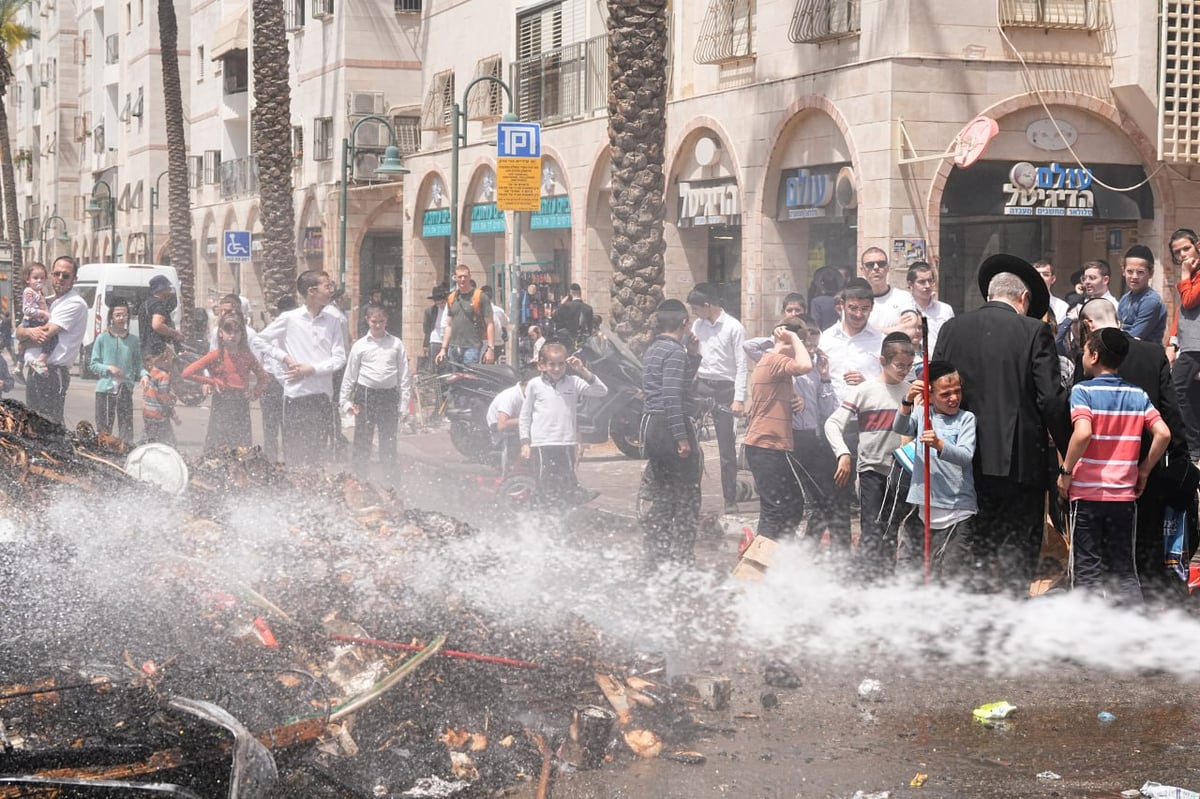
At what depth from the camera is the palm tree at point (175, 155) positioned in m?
33.5

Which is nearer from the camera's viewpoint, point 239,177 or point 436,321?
point 436,321

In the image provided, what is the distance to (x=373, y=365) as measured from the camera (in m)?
11.9

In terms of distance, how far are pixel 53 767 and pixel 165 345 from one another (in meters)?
9.97

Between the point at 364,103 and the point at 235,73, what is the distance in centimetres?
1196

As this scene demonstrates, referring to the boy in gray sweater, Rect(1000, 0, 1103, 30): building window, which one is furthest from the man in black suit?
Rect(1000, 0, 1103, 30): building window

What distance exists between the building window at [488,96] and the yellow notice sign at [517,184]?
1257cm

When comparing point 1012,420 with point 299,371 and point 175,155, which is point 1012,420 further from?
point 175,155

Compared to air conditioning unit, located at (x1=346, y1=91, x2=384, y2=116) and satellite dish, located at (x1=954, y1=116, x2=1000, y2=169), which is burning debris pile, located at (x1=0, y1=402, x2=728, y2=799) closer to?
satellite dish, located at (x1=954, y1=116, x2=1000, y2=169)

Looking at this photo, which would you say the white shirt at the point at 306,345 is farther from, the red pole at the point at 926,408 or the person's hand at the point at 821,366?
the red pole at the point at 926,408

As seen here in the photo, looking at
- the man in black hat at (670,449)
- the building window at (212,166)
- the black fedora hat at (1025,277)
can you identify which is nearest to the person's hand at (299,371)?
the man in black hat at (670,449)

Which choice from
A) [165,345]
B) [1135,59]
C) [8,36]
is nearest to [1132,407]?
[165,345]

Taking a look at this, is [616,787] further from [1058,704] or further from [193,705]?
[1058,704]

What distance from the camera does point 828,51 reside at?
58.6 ft

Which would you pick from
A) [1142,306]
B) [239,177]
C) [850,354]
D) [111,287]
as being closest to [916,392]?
[850,354]
